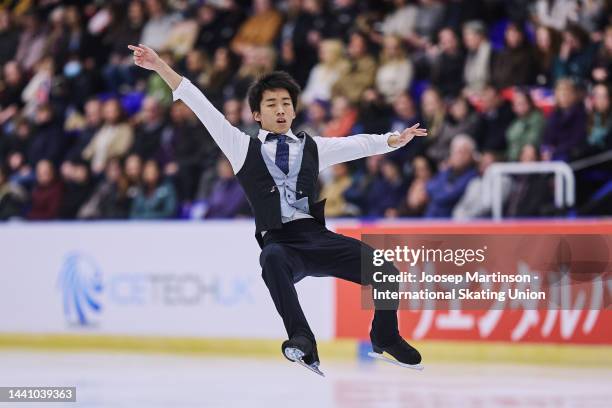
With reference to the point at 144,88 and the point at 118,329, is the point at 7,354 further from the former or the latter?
the point at 144,88

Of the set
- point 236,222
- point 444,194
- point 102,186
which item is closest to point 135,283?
point 236,222

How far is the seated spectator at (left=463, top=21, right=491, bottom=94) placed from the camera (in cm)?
1319

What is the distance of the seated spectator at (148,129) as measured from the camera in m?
14.7

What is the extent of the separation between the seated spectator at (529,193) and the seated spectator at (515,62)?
4.27 ft

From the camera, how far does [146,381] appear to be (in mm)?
10273

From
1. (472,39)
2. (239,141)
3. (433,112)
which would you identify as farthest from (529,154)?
(239,141)

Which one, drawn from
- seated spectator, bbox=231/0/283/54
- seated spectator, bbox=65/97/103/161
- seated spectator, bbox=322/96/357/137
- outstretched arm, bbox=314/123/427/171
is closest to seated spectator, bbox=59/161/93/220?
seated spectator, bbox=65/97/103/161

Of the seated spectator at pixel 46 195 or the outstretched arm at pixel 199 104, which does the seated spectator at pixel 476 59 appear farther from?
the outstretched arm at pixel 199 104

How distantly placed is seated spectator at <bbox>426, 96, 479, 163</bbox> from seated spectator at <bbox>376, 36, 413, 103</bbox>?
97 centimetres

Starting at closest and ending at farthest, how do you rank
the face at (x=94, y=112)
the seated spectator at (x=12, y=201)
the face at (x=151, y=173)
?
the face at (x=151, y=173)
the seated spectator at (x=12, y=201)
the face at (x=94, y=112)

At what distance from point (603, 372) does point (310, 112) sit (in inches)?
197

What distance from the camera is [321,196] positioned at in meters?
13.1

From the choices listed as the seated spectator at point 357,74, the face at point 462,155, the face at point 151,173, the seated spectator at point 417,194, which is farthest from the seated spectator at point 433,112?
the face at point 151,173

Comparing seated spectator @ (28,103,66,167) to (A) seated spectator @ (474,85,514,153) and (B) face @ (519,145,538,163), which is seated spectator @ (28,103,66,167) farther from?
(B) face @ (519,145,538,163)
